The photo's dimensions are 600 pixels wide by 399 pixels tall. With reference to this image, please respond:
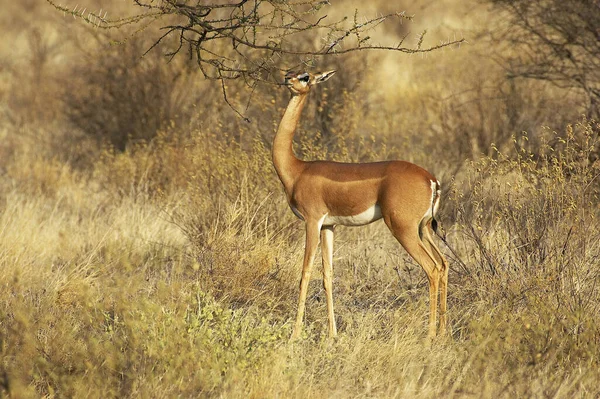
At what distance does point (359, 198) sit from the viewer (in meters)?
6.13

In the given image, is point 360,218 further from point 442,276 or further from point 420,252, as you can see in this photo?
point 442,276

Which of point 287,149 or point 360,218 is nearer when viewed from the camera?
point 360,218

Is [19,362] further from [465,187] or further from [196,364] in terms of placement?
[465,187]

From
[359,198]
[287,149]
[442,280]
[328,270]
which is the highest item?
[287,149]

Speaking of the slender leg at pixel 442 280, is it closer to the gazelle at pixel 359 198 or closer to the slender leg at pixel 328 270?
the gazelle at pixel 359 198

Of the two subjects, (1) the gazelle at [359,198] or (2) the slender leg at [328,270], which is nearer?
(1) the gazelle at [359,198]

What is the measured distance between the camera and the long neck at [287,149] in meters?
6.48

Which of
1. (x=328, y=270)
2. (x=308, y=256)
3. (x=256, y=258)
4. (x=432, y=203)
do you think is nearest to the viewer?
(x=432, y=203)

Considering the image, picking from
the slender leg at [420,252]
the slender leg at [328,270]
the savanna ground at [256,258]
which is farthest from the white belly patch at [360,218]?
the savanna ground at [256,258]

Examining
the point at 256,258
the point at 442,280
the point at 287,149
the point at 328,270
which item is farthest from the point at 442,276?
the point at 256,258

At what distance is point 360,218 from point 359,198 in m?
0.14

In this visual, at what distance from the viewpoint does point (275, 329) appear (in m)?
5.90

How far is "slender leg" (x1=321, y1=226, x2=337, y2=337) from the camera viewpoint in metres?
6.35

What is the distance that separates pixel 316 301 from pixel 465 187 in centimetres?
396
